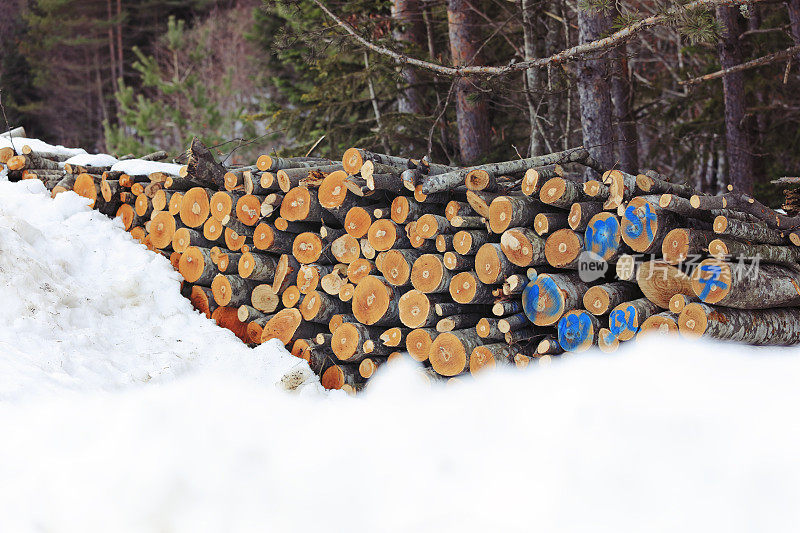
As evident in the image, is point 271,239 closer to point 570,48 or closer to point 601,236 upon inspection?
point 601,236

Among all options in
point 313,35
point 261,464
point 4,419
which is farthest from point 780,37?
point 4,419

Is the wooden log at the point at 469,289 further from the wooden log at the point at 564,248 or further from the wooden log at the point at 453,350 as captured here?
the wooden log at the point at 564,248

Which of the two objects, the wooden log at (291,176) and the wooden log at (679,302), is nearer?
the wooden log at (679,302)

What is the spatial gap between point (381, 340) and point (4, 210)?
346 cm

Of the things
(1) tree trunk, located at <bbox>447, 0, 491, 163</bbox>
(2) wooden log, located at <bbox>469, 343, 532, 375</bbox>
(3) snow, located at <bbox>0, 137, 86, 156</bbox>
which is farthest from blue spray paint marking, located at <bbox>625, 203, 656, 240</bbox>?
(3) snow, located at <bbox>0, 137, 86, 156</bbox>

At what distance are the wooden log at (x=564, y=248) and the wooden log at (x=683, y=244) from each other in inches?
20.9

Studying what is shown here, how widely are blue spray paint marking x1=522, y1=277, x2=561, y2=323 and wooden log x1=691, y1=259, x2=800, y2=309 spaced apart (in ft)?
2.83

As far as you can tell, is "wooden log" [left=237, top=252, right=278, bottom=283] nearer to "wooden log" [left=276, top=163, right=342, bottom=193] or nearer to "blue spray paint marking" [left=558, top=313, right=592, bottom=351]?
"wooden log" [left=276, top=163, right=342, bottom=193]

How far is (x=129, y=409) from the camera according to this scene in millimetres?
3879

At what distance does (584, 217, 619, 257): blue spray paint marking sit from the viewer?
4266 mm

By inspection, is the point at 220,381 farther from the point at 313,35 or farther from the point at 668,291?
the point at 313,35

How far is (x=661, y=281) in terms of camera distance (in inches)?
162

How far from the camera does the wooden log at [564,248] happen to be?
438 centimetres

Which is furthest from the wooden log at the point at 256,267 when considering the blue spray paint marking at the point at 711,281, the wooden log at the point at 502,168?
the blue spray paint marking at the point at 711,281
